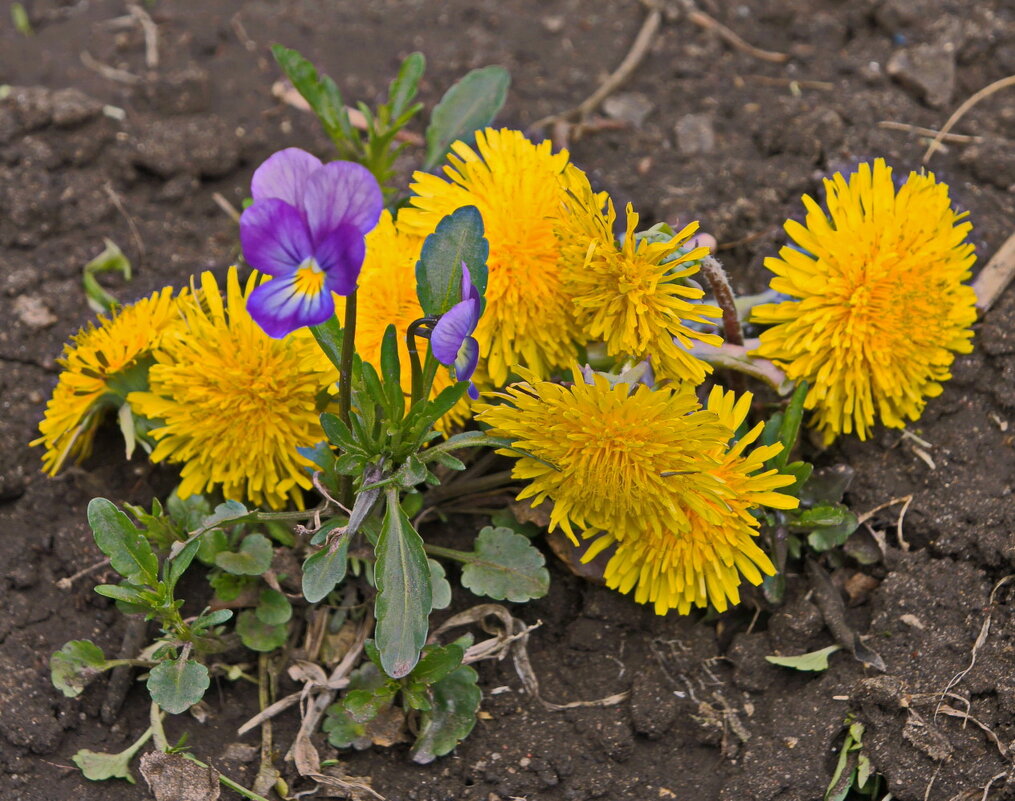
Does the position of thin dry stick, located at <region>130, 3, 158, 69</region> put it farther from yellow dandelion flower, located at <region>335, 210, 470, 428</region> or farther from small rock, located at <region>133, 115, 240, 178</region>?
yellow dandelion flower, located at <region>335, 210, 470, 428</region>

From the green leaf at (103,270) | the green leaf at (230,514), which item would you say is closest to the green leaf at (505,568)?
the green leaf at (230,514)

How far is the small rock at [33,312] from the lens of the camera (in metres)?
2.85

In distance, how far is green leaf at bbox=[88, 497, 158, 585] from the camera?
6.95 ft

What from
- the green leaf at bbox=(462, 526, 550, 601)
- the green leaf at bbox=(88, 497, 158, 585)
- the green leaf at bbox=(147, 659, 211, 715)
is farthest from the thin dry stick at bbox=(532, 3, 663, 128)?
the green leaf at bbox=(147, 659, 211, 715)

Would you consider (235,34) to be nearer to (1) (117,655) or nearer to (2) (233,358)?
(2) (233,358)

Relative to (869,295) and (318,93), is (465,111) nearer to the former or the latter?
(318,93)

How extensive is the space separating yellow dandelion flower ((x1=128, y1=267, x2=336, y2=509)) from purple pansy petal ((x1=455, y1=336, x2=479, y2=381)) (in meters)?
0.39

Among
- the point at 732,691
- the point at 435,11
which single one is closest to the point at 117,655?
the point at 732,691

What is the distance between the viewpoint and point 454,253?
2092mm

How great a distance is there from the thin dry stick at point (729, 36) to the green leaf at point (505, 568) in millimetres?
2055

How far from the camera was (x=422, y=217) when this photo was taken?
2.31m

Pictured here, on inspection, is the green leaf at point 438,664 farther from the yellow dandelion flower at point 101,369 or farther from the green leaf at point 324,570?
the yellow dandelion flower at point 101,369

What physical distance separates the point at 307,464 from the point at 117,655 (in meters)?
0.63

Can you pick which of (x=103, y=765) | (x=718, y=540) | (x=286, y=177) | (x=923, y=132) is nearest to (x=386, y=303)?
(x=286, y=177)
